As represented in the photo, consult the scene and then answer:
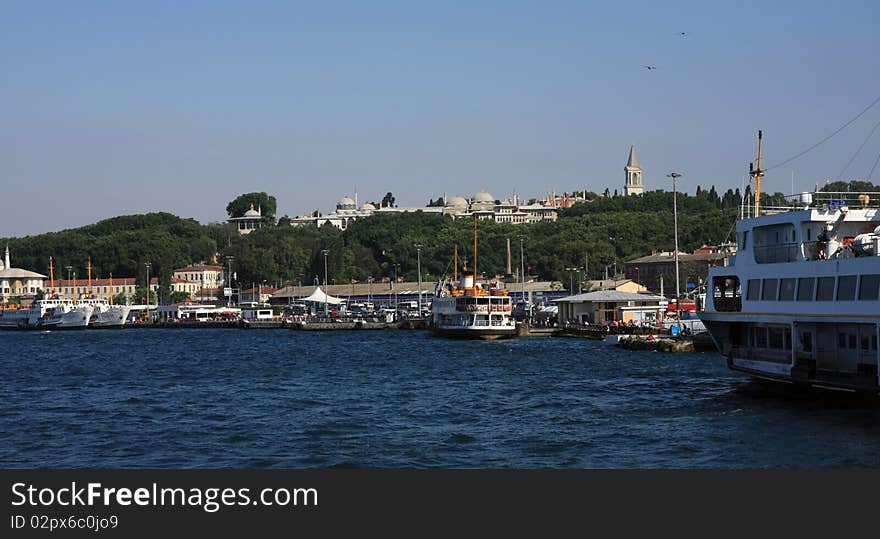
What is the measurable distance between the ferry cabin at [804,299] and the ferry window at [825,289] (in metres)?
0.03

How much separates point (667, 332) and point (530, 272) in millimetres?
106651

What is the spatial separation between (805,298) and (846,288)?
2456 millimetres

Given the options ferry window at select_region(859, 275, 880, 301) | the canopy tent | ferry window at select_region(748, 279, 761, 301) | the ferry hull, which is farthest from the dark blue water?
the canopy tent

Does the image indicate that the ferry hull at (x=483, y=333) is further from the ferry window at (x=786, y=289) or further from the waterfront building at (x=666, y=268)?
the waterfront building at (x=666, y=268)

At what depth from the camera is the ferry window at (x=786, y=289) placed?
43688mm

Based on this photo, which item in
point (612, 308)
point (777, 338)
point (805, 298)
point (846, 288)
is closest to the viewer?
point (846, 288)

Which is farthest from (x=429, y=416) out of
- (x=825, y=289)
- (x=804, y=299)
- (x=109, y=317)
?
(x=109, y=317)

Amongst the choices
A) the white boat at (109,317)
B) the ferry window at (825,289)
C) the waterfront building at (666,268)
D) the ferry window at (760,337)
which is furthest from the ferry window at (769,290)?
the white boat at (109,317)

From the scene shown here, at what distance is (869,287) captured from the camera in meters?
39.0

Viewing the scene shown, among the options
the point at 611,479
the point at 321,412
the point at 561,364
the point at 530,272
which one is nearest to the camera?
the point at 611,479

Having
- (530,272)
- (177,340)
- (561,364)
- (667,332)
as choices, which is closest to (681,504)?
(561,364)

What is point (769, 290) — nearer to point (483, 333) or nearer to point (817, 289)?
point (817, 289)

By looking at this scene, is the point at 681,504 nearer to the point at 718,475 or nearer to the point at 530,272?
the point at 718,475

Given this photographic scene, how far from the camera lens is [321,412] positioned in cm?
4538
